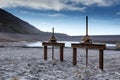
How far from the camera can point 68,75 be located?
12.9m

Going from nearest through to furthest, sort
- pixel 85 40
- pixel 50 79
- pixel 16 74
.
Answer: pixel 50 79 → pixel 16 74 → pixel 85 40

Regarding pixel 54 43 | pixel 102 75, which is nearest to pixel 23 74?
pixel 102 75

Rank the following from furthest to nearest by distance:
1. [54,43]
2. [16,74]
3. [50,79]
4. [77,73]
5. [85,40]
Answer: [54,43]
[85,40]
[77,73]
[16,74]
[50,79]

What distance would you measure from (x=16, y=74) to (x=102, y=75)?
4.45 metres

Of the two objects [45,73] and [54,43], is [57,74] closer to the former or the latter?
[45,73]

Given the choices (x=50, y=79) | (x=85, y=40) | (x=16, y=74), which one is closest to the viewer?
(x=50, y=79)

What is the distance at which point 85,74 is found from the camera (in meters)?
13.2

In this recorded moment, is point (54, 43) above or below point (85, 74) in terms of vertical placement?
above

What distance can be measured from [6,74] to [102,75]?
494 centimetres

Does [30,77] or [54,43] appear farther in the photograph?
[54,43]

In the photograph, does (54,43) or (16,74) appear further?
(54,43)

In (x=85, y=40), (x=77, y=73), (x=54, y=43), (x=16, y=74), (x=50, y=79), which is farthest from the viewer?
(x=54, y=43)

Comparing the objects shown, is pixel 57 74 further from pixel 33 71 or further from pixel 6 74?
pixel 6 74

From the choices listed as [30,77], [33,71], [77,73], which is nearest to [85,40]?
[77,73]
